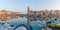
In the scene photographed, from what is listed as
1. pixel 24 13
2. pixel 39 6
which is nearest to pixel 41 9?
pixel 39 6

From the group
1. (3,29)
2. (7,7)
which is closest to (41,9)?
(7,7)

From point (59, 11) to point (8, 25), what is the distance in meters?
0.89

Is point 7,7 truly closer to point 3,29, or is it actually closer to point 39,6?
point 3,29

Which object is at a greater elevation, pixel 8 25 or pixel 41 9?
pixel 41 9

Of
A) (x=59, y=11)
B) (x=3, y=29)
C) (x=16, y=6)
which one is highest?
(x=16, y=6)

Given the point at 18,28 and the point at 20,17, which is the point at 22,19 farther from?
the point at 18,28

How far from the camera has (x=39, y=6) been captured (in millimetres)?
1746

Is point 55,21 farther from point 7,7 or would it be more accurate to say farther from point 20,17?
point 7,7

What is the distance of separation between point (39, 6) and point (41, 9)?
0.06 m

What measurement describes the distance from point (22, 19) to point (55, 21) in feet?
1.82

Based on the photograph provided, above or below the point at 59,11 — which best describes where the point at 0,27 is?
below

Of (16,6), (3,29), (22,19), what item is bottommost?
(3,29)

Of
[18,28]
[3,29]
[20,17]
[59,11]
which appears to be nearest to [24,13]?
[20,17]

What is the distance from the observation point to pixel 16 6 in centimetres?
174
